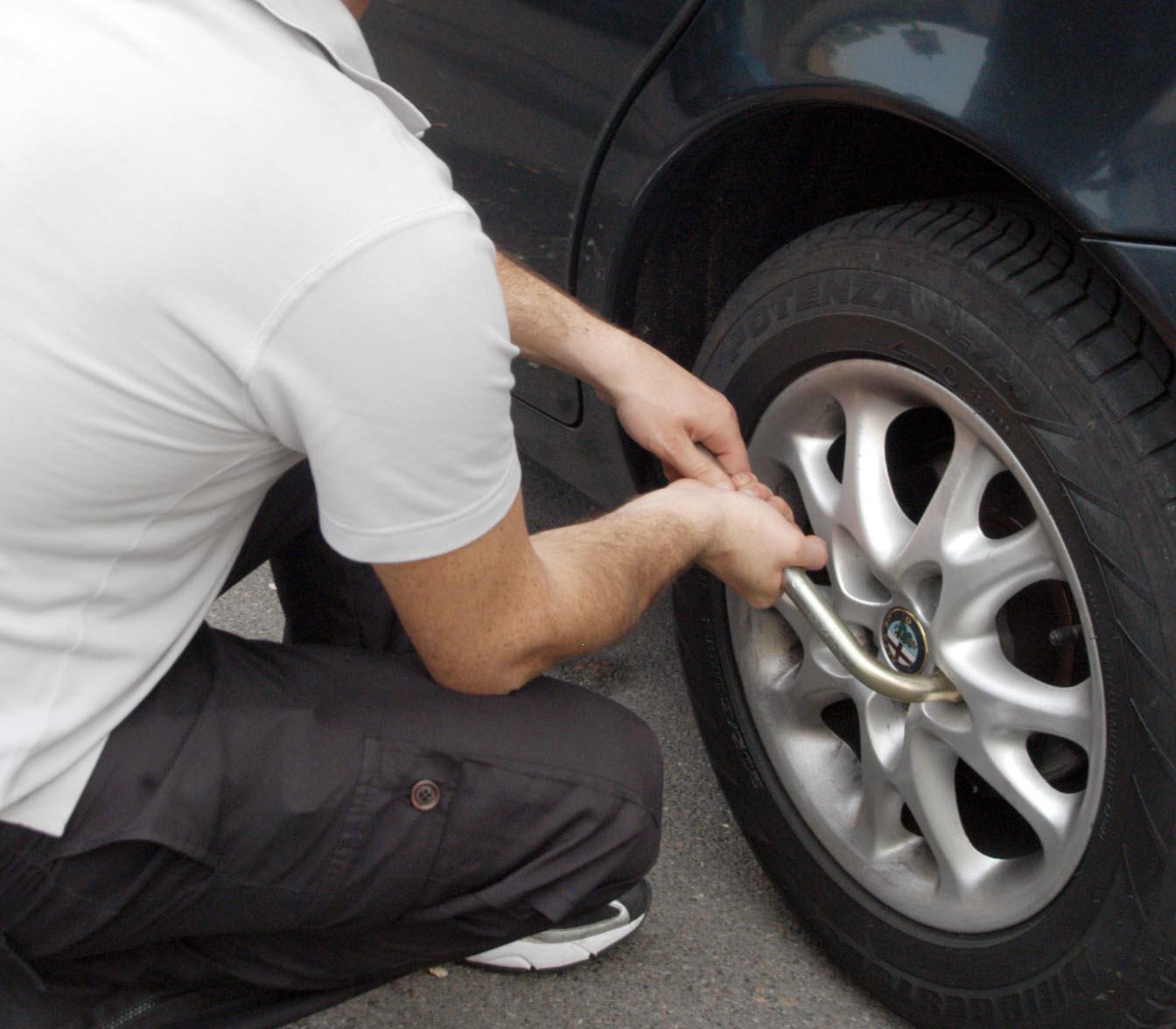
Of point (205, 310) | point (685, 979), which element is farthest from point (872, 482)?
point (205, 310)

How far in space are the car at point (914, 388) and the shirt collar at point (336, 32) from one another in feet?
1.39

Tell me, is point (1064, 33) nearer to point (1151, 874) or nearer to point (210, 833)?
point (1151, 874)

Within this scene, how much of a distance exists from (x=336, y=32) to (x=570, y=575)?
0.53 m

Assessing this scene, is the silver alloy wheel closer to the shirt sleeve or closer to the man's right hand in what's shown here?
the man's right hand

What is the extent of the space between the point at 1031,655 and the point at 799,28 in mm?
661

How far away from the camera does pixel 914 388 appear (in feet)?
4.42

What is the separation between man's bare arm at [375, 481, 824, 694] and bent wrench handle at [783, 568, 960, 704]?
0.03 metres

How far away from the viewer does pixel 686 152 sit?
148 centimetres

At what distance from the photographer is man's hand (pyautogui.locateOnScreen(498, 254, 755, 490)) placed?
151 centimetres

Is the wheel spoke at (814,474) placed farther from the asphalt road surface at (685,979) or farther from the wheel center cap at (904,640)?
the asphalt road surface at (685,979)

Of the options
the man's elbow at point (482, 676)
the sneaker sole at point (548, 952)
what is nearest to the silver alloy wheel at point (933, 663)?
the sneaker sole at point (548, 952)

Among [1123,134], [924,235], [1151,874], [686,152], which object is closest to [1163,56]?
[1123,134]

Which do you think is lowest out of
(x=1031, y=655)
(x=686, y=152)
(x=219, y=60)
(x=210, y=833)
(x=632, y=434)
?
(x=210, y=833)

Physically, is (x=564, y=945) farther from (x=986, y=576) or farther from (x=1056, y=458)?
(x=1056, y=458)
